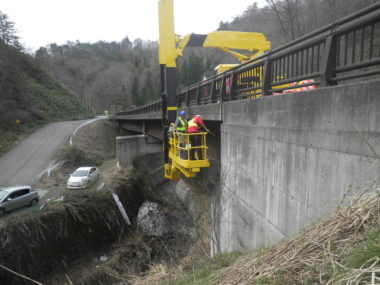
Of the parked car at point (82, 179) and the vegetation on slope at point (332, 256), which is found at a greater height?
the vegetation on slope at point (332, 256)

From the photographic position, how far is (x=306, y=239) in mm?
2766

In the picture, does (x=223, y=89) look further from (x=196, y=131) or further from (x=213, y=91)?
(x=196, y=131)

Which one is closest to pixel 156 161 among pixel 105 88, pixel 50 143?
pixel 50 143

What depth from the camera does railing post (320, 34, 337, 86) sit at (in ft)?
12.0

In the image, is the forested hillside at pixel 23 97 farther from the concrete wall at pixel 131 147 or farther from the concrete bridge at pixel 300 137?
the concrete bridge at pixel 300 137

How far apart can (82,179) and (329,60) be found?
16.0 m

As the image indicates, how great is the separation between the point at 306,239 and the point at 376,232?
31.7 inches

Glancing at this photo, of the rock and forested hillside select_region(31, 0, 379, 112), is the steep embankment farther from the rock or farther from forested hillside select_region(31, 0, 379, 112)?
the rock

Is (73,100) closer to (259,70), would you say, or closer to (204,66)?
(204,66)

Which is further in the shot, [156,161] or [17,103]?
[17,103]

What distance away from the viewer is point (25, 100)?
35.9 meters

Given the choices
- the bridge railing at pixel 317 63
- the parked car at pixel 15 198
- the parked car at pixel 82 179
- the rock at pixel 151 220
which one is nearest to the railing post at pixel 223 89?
the bridge railing at pixel 317 63

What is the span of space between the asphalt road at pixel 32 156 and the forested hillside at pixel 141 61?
81.0 ft

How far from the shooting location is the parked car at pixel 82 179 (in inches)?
626
